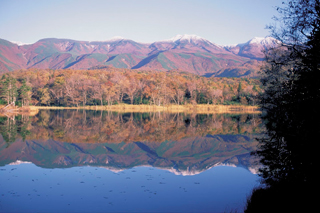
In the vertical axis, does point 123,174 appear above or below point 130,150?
above

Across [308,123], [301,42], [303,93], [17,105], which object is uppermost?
[301,42]

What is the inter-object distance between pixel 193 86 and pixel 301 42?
7930 centimetres

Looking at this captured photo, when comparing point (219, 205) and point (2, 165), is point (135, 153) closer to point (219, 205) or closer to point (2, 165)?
point (2, 165)

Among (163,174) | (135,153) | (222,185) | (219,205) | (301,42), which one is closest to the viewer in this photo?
(219,205)

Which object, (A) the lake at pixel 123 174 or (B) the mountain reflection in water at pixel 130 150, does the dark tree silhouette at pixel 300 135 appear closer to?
(A) the lake at pixel 123 174

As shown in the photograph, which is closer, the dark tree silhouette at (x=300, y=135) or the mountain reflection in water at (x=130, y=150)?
the dark tree silhouette at (x=300, y=135)

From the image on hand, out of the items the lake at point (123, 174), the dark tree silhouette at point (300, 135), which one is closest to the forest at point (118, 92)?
the lake at point (123, 174)

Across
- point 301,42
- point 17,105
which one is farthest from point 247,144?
point 17,105

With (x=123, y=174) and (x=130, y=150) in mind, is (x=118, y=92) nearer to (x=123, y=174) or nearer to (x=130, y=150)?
(x=130, y=150)

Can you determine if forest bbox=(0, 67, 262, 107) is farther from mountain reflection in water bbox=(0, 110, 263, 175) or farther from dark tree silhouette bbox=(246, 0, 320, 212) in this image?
dark tree silhouette bbox=(246, 0, 320, 212)

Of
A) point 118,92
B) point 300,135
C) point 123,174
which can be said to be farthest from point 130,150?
point 118,92

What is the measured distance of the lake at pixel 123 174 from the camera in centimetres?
971

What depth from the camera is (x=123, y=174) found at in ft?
44.9

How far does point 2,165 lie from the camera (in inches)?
588
